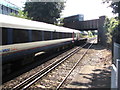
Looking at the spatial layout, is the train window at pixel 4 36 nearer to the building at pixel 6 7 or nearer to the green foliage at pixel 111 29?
the green foliage at pixel 111 29

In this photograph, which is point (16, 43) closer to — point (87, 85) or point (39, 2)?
point (87, 85)

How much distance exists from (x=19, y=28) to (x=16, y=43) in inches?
36.5

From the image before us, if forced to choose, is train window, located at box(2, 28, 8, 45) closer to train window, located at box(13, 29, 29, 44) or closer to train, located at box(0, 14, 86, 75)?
train, located at box(0, 14, 86, 75)

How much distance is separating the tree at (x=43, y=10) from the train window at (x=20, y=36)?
24867mm

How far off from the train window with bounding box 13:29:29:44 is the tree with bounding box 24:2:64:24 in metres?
24.9

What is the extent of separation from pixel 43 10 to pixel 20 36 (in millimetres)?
25916

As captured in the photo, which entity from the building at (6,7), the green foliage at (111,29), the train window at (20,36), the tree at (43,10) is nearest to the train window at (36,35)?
the train window at (20,36)

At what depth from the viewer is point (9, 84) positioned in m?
6.58

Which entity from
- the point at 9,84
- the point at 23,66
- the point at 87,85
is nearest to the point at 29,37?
the point at 23,66

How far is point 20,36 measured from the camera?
840 cm

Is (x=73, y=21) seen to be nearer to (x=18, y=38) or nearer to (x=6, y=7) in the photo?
(x=6, y=7)

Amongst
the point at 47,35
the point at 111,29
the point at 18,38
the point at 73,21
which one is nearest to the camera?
the point at 18,38

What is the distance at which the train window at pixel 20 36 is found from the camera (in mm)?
7923

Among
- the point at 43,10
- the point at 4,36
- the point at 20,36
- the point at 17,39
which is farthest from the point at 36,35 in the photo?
the point at 43,10
